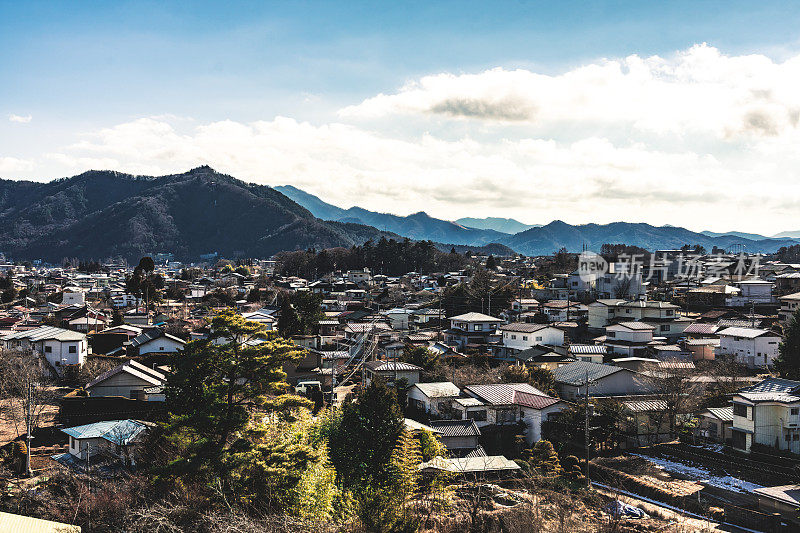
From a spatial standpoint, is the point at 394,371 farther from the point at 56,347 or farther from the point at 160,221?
the point at 160,221

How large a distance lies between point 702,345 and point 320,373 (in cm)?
1960

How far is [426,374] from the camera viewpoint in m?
25.0

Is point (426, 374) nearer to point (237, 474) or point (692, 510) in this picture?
point (692, 510)

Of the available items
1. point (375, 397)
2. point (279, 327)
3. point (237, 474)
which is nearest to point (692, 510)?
point (375, 397)

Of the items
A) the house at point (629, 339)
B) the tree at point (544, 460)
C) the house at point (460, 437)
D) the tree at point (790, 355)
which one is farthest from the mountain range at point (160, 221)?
the tree at point (544, 460)

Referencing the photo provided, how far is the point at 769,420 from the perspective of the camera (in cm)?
1764

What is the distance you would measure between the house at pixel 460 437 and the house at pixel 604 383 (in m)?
6.41

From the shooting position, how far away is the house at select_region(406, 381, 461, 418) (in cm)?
2064

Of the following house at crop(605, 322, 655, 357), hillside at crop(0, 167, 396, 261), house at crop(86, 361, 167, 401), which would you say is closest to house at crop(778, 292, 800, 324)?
house at crop(605, 322, 655, 357)

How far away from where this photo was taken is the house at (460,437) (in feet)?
59.1

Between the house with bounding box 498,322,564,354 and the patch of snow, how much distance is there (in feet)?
41.5

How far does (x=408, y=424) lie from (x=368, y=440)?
13.6 feet

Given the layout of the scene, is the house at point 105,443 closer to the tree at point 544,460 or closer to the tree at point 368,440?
the tree at point 368,440

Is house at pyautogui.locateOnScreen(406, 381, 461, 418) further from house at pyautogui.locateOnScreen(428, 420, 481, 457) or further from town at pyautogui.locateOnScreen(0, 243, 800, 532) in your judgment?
house at pyautogui.locateOnScreen(428, 420, 481, 457)
